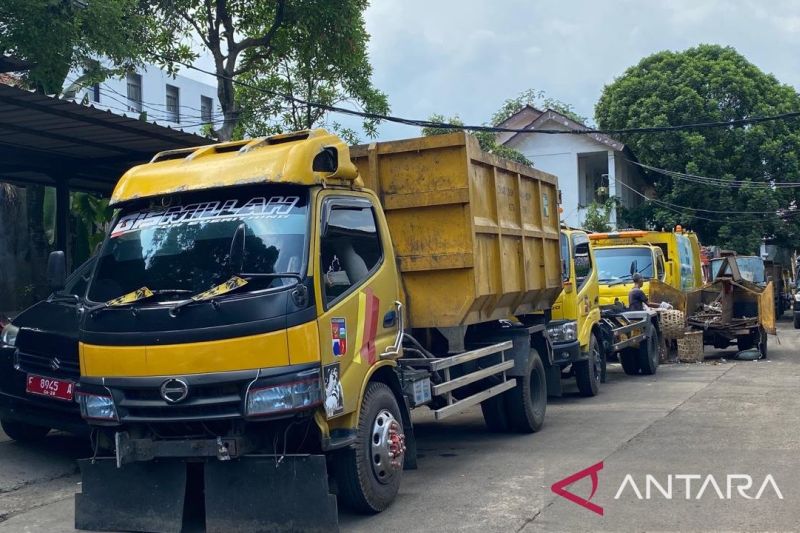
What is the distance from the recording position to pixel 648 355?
15617 mm

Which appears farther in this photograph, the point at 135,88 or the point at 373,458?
the point at 135,88

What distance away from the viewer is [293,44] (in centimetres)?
1881

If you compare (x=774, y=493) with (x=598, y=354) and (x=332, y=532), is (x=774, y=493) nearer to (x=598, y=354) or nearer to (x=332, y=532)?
(x=332, y=532)

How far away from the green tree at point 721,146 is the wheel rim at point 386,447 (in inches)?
1160

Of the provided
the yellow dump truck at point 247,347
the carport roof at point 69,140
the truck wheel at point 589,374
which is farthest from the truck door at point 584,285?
the carport roof at point 69,140

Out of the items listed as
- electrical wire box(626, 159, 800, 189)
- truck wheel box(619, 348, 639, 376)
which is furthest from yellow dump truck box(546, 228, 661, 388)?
electrical wire box(626, 159, 800, 189)

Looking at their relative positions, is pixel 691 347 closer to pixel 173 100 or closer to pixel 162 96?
pixel 162 96

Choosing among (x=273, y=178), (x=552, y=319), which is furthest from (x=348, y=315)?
(x=552, y=319)

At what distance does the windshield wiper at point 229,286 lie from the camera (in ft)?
18.7

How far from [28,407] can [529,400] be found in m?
5.02

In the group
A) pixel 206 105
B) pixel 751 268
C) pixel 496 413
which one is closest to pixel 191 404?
pixel 496 413

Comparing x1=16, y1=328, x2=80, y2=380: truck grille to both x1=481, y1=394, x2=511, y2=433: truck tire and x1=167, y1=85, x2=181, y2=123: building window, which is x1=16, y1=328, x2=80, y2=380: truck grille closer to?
x1=481, y1=394, x2=511, y2=433: truck tire

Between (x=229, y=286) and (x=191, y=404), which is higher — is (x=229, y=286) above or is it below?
above

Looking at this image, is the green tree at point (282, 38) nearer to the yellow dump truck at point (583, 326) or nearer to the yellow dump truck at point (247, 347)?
the yellow dump truck at point (583, 326)
